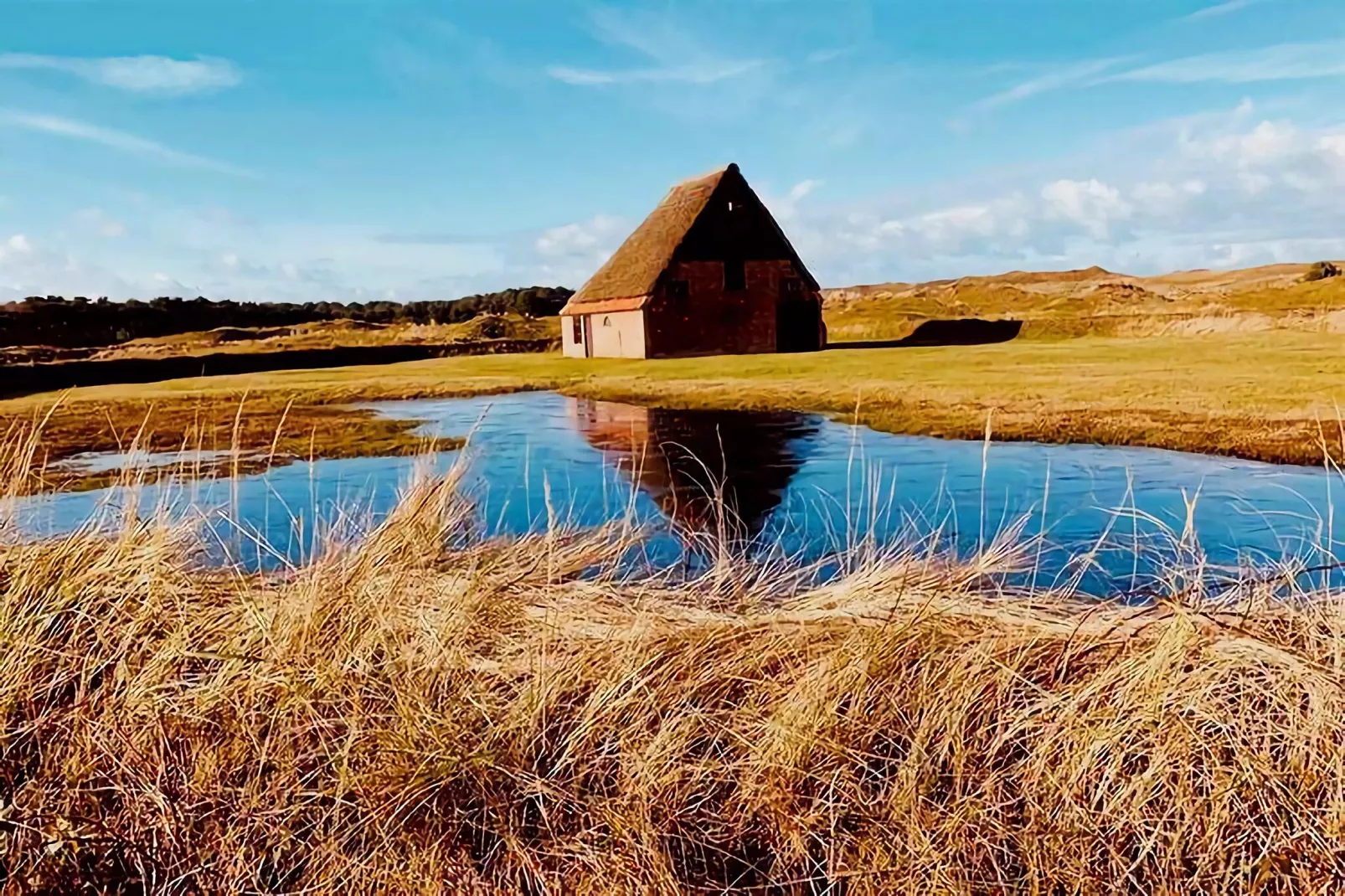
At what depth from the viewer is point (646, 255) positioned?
1405 inches

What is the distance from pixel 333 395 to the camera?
77.0ft

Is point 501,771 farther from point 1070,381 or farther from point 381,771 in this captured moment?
point 1070,381

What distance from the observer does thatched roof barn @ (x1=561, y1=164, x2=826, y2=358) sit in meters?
34.0

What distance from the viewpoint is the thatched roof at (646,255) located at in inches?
1342

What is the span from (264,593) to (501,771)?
1.72m

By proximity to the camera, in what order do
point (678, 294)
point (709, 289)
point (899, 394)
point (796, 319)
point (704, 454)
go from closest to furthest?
point (704, 454), point (899, 394), point (678, 294), point (709, 289), point (796, 319)

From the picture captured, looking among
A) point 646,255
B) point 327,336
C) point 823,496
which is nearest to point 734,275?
point 646,255

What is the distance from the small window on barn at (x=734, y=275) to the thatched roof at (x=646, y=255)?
2.06 meters

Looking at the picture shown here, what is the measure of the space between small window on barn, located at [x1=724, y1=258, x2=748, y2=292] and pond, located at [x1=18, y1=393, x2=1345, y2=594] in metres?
19.7

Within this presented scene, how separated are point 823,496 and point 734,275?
85.6 ft

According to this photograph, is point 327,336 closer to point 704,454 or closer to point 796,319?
point 796,319

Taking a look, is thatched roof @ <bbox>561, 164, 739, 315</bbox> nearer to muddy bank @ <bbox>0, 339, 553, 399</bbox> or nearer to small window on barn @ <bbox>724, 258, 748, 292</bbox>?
small window on barn @ <bbox>724, 258, 748, 292</bbox>

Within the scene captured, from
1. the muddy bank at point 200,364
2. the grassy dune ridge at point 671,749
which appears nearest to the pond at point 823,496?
the grassy dune ridge at point 671,749

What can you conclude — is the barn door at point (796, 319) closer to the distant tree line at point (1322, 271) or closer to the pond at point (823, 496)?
the pond at point (823, 496)
